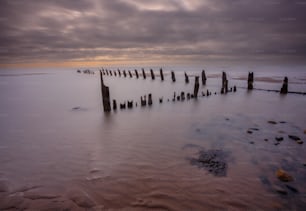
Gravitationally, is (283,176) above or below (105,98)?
below

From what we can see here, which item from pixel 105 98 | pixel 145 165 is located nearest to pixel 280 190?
pixel 145 165

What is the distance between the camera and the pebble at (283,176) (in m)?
4.14

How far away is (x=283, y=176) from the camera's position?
13.7 ft

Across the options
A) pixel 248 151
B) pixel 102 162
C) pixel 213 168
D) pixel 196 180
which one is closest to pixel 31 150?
pixel 102 162

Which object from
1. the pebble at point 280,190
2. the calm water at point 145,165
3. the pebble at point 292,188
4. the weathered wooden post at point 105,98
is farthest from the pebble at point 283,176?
the weathered wooden post at point 105,98

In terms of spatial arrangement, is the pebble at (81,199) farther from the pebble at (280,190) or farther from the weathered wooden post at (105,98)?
the weathered wooden post at (105,98)

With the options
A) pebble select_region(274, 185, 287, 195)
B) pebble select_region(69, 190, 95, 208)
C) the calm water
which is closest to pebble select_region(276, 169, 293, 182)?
the calm water

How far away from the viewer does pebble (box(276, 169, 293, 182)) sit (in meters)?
4.14

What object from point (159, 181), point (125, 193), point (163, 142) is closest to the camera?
point (125, 193)

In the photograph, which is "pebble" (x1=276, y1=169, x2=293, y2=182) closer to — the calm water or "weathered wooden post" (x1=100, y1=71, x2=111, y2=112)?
the calm water

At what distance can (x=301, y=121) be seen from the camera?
930cm

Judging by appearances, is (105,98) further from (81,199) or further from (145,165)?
(81,199)

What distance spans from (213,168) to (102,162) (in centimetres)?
302

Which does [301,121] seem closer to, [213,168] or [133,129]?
[213,168]
